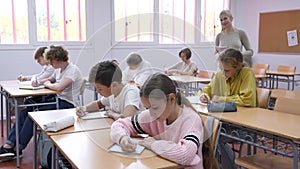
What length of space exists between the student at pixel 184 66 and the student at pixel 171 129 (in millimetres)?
321

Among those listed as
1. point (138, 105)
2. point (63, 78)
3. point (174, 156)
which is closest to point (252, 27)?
point (63, 78)

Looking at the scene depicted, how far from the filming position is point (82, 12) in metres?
Answer: 5.28

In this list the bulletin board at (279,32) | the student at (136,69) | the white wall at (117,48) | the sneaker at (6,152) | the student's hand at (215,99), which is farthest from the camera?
the bulletin board at (279,32)

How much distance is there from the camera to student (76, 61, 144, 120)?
6.01 feet

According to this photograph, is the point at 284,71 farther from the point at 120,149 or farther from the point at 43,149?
the point at 120,149

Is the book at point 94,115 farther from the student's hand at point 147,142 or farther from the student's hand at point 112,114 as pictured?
the student's hand at point 147,142

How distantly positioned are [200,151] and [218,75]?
1146 mm

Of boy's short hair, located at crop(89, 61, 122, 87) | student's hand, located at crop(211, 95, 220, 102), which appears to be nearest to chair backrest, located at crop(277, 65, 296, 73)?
student's hand, located at crop(211, 95, 220, 102)

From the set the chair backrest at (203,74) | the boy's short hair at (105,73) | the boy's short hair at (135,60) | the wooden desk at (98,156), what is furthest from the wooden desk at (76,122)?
the chair backrest at (203,74)

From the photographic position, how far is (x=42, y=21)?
4.98 meters

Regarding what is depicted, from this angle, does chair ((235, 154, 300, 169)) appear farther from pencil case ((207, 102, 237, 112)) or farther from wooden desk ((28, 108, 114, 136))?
wooden desk ((28, 108, 114, 136))

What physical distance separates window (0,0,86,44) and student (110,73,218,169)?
3785 mm

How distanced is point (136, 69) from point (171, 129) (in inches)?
22.2

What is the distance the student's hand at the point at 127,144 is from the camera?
4.76 ft
